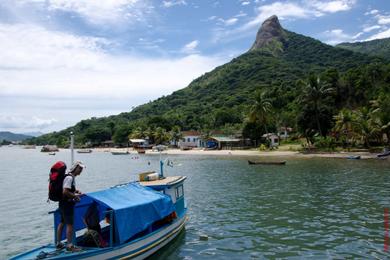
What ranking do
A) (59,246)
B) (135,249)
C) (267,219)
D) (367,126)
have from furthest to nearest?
(367,126) → (267,219) → (135,249) → (59,246)

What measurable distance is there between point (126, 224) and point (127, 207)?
2.08ft

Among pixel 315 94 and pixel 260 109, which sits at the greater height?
pixel 315 94

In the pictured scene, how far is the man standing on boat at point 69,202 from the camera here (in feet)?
41.9

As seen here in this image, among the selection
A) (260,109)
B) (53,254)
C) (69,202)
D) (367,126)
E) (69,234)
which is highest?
(260,109)

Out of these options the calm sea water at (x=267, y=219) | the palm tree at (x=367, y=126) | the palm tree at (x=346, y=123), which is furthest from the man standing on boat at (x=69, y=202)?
the palm tree at (x=346, y=123)

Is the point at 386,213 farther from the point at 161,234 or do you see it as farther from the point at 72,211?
the point at 72,211

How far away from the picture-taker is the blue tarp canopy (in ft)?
44.7

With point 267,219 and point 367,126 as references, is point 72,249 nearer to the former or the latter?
point 267,219

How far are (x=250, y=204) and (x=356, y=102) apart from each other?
93.9 metres

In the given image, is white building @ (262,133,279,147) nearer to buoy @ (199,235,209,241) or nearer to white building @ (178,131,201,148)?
white building @ (178,131,201,148)

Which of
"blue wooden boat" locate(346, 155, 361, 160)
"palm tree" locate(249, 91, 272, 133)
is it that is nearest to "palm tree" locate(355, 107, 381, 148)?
"blue wooden boat" locate(346, 155, 361, 160)

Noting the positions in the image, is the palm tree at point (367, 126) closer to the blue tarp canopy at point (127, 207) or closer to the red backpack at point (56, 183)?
the blue tarp canopy at point (127, 207)

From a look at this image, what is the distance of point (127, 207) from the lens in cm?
1393

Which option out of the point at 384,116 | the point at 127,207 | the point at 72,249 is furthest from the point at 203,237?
the point at 384,116
